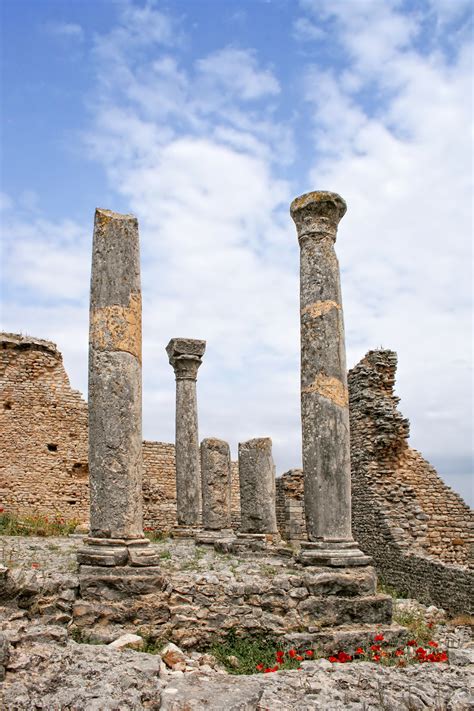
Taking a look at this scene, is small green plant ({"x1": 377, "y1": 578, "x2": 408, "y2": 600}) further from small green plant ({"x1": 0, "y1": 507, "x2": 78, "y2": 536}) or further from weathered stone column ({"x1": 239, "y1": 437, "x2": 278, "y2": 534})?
small green plant ({"x1": 0, "y1": 507, "x2": 78, "y2": 536})

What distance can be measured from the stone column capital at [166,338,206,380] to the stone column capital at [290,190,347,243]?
637 centimetres

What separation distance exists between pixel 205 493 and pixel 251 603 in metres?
6.98

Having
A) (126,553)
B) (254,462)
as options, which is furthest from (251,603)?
(254,462)

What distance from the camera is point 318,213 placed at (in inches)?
366

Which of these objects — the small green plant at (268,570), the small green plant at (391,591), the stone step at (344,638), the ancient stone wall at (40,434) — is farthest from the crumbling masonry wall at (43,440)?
the stone step at (344,638)

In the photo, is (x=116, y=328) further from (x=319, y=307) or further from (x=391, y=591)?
(x=391, y=591)

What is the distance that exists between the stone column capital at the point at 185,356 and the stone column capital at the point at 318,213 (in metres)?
6.37

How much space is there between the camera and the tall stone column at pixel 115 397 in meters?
7.52

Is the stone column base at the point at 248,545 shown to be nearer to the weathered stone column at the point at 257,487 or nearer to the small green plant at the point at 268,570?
the weathered stone column at the point at 257,487

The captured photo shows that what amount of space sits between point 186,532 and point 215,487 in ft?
3.83

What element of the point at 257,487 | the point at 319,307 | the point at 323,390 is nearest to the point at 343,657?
the point at 323,390

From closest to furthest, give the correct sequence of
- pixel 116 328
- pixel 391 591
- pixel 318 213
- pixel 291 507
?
1. pixel 116 328
2. pixel 318 213
3. pixel 391 591
4. pixel 291 507

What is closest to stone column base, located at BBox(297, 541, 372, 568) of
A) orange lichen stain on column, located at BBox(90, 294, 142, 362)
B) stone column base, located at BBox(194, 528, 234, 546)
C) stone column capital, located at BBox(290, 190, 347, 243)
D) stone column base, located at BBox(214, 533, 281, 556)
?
stone column base, located at BBox(214, 533, 281, 556)

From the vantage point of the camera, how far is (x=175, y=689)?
486 cm
